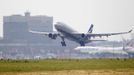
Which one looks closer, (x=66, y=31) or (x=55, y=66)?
(x=55, y=66)

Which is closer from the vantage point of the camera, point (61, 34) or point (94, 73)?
point (94, 73)

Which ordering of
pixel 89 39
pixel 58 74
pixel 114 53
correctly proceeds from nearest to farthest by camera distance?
pixel 58 74 < pixel 89 39 < pixel 114 53

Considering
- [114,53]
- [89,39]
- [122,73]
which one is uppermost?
[122,73]

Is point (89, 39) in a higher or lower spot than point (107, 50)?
higher

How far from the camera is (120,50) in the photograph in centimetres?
19438

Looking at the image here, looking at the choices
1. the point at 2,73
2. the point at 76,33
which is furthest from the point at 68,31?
the point at 2,73

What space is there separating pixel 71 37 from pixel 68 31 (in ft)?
10.5

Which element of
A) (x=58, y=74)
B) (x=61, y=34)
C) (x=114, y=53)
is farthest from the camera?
(x=114, y=53)

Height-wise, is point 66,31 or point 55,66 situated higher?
point 55,66

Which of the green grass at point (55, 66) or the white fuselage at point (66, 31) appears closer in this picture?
the green grass at point (55, 66)

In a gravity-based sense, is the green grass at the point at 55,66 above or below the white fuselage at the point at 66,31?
above

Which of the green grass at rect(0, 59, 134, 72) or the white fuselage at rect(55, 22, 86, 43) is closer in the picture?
the green grass at rect(0, 59, 134, 72)

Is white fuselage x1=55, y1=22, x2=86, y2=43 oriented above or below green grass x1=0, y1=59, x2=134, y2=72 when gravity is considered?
below

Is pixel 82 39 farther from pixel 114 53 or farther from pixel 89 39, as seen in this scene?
pixel 114 53
